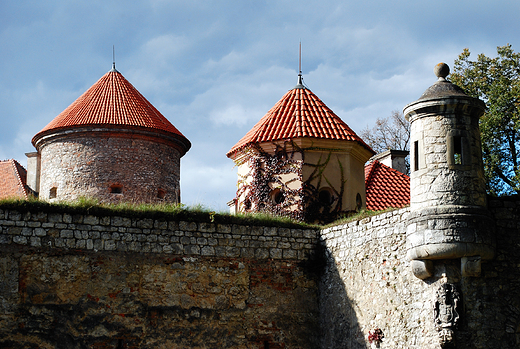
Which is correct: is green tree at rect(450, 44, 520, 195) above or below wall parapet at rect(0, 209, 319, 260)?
above

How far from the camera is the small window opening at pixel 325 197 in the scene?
62.8ft

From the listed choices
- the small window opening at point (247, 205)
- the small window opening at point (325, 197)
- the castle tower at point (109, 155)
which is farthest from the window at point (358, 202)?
the castle tower at point (109, 155)

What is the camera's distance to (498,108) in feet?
82.7

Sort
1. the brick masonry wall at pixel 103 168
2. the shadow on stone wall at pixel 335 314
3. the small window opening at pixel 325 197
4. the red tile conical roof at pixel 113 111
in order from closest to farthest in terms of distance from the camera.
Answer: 1. the shadow on stone wall at pixel 335 314
2. the small window opening at pixel 325 197
3. the brick masonry wall at pixel 103 168
4. the red tile conical roof at pixel 113 111

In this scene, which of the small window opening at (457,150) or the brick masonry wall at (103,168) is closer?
the small window opening at (457,150)

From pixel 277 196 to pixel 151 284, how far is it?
5467 millimetres

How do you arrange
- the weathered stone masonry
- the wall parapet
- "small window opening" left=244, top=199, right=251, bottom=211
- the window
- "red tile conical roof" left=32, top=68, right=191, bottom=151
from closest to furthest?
the weathered stone masonry < the wall parapet < "small window opening" left=244, top=199, right=251, bottom=211 < the window < "red tile conical roof" left=32, top=68, right=191, bottom=151

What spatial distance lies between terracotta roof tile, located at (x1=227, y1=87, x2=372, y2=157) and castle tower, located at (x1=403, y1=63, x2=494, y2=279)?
229 inches

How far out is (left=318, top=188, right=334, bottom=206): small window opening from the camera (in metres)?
19.1

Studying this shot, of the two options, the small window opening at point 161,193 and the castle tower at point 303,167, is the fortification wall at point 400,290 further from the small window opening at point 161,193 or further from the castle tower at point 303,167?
the small window opening at point 161,193

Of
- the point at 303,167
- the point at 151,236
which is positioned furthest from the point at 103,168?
the point at 151,236

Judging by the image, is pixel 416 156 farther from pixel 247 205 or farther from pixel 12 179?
pixel 12 179

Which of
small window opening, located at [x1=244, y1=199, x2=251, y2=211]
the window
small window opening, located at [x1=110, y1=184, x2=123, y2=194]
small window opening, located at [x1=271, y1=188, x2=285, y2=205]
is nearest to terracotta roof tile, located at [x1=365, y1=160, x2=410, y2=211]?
the window

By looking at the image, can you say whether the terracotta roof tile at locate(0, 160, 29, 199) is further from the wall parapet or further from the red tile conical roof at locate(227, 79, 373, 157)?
the wall parapet
